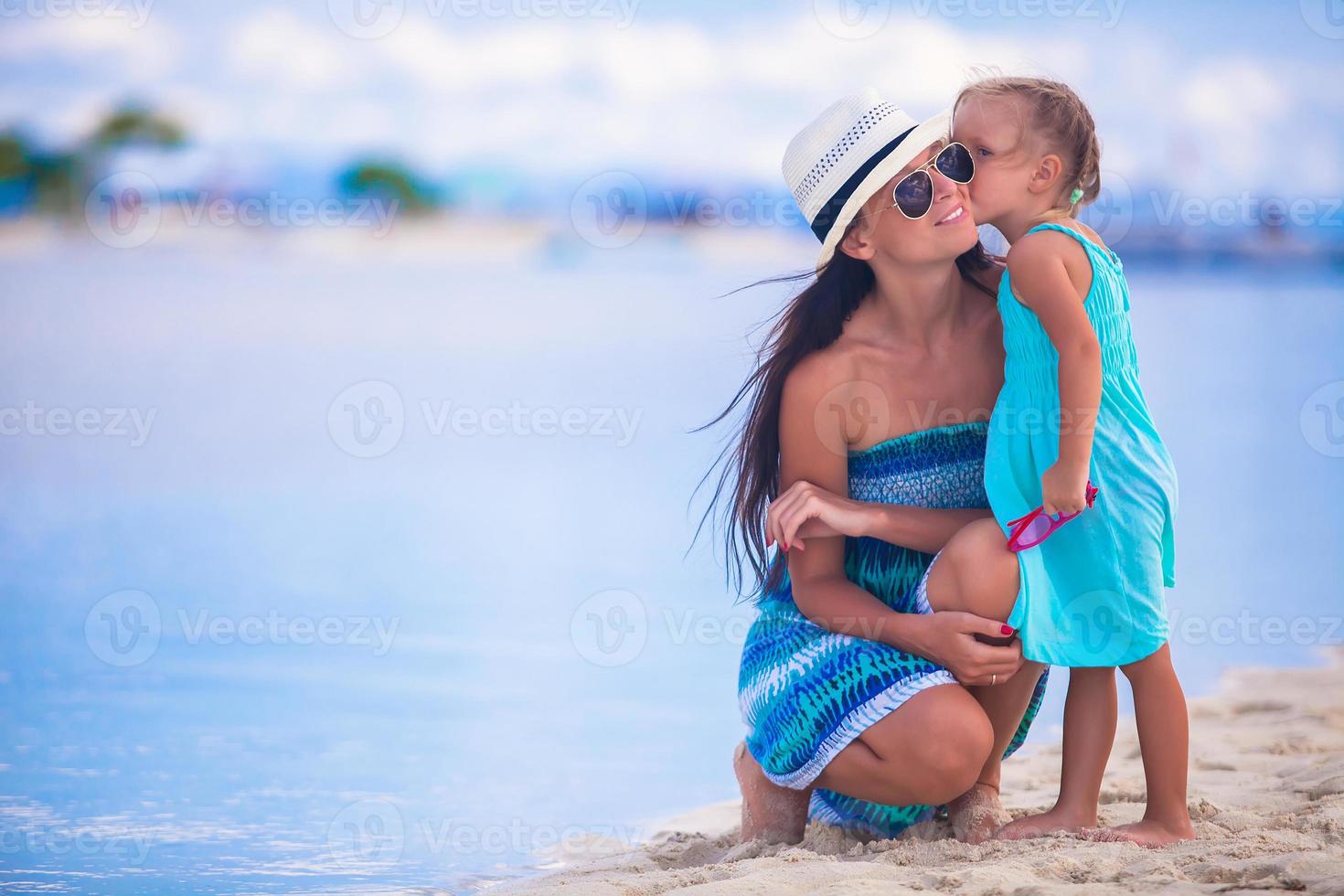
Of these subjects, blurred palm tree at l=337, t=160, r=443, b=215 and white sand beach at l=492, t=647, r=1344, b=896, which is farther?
blurred palm tree at l=337, t=160, r=443, b=215

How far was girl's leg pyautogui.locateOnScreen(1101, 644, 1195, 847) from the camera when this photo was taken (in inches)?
80.7

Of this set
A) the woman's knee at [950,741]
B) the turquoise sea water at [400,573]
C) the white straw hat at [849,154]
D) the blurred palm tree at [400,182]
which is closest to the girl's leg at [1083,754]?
the woman's knee at [950,741]

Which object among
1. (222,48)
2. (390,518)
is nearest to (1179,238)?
(222,48)

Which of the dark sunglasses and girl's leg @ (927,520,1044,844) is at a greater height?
the dark sunglasses

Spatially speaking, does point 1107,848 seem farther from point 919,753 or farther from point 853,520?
point 853,520

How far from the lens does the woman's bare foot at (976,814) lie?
2.17 m

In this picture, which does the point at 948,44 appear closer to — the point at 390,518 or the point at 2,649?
the point at 390,518

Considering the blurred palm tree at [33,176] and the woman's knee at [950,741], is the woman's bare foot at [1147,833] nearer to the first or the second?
the woman's knee at [950,741]

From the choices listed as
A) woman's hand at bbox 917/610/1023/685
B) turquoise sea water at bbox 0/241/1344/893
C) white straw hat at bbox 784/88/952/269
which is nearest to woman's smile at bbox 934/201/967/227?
white straw hat at bbox 784/88/952/269

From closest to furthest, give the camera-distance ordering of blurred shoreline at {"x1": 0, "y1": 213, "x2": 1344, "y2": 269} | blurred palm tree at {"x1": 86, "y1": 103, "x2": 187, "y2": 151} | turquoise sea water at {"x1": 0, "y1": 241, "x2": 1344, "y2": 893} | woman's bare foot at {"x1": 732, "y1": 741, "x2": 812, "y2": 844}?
1. woman's bare foot at {"x1": 732, "y1": 741, "x2": 812, "y2": 844}
2. turquoise sea water at {"x1": 0, "y1": 241, "x2": 1344, "y2": 893}
3. blurred palm tree at {"x1": 86, "y1": 103, "x2": 187, "y2": 151}
4. blurred shoreline at {"x1": 0, "y1": 213, "x2": 1344, "y2": 269}

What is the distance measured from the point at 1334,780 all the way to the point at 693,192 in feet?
42.6

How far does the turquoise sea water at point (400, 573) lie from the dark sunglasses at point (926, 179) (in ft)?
4.52

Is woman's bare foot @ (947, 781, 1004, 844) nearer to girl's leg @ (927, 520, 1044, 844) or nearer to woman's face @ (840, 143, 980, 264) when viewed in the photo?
girl's leg @ (927, 520, 1044, 844)

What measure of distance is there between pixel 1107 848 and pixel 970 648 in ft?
1.10
